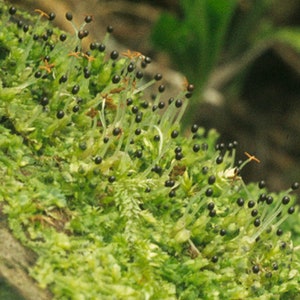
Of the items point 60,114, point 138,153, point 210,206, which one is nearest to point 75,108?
point 60,114

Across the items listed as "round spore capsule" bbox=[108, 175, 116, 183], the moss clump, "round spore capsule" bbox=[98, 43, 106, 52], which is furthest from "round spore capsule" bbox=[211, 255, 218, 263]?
"round spore capsule" bbox=[98, 43, 106, 52]

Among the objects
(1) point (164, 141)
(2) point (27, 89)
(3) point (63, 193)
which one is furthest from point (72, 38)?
A: (3) point (63, 193)

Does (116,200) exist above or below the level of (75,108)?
A: below

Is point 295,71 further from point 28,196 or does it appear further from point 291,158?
point 28,196

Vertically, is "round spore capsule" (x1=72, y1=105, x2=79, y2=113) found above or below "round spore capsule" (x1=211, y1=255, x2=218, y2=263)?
above

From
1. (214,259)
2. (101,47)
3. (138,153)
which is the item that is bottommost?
(214,259)

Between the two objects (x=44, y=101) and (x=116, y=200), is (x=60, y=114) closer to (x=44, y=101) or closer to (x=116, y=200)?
(x=44, y=101)

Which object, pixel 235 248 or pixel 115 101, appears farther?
pixel 115 101

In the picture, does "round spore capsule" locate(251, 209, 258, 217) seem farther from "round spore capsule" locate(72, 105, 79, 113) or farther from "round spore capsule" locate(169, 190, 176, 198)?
"round spore capsule" locate(72, 105, 79, 113)
